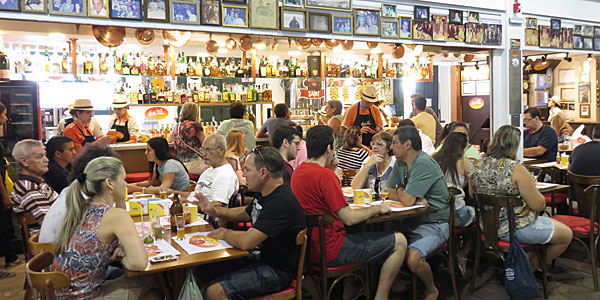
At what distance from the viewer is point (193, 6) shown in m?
5.24

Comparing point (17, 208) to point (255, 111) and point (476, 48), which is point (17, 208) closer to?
point (255, 111)

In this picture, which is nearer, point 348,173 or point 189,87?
point 348,173

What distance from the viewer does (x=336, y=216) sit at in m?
3.47

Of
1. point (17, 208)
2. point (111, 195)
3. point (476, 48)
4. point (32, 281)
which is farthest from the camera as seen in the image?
point (476, 48)

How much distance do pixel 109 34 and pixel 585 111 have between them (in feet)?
37.9

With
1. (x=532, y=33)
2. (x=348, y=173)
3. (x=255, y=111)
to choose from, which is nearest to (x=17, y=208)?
(x=348, y=173)

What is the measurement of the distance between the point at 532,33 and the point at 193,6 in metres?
5.36

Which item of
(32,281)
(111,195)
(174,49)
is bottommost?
(32,281)

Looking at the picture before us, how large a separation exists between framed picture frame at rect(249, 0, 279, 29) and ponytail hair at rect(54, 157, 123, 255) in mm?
3139

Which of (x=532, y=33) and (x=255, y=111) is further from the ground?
(x=532, y=33)

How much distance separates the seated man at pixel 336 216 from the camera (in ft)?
11.2

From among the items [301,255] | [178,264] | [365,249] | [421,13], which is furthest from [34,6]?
[421,13]

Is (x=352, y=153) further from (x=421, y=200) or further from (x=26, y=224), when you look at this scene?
(x=26, y=224)

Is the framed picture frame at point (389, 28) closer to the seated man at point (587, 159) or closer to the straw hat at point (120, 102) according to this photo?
the seated man at point (587, 159)
